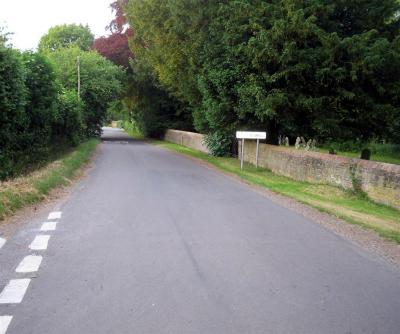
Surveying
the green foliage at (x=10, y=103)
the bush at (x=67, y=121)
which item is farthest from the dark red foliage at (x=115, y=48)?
the green foliage at (x=10, y=103)

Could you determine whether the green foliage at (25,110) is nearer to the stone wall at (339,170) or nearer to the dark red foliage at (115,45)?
the stone wall at (339,170)

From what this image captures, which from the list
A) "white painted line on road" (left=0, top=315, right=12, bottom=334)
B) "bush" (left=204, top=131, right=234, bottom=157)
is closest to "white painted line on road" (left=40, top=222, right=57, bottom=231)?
"white painted line on road" (left=0, top=315, right=12, bottom=334)

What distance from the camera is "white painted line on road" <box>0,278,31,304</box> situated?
511cm

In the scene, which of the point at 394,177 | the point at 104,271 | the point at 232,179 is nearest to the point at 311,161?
the point at 232,179

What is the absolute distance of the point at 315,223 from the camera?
9.91 meters

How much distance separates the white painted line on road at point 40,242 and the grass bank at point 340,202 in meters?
5.97

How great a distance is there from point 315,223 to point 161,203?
3802 millimetres

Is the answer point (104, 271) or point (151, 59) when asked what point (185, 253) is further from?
point (151, 59)

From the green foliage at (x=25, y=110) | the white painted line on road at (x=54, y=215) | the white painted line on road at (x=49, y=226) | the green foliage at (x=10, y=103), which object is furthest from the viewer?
the green foliage at (x=25, y=110)

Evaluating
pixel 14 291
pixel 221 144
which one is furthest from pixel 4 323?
pixel 221 144

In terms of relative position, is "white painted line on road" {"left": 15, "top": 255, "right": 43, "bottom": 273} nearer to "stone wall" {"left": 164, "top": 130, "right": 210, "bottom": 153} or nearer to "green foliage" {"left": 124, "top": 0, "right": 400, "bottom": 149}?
"green foliage" {"left": 124, "top": 0, "right": 400, "bottom": 149}

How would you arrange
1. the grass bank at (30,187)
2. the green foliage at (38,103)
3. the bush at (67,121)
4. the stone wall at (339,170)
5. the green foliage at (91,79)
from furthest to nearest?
the green foliage at (91,79)
the bush at (67,121)
the green foliage at (38,103)
the stone wall at (339,170)
the grass bank at (30,187)

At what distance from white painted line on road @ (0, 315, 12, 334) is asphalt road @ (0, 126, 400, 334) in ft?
0.16

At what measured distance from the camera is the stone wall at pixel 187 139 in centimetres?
3597
